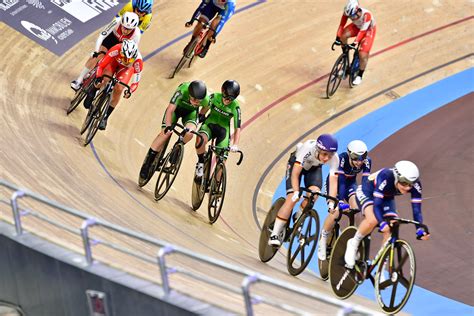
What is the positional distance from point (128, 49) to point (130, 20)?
1.96 ft

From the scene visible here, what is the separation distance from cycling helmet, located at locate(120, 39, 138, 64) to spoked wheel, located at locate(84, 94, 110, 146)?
0.46m

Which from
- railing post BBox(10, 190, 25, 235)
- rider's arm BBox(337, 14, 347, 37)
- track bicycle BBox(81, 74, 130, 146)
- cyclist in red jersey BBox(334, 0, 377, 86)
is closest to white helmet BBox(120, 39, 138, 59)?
track bicycle BBox(81, 74, 130, 146)

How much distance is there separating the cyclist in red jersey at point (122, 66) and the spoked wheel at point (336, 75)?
11.3 feet

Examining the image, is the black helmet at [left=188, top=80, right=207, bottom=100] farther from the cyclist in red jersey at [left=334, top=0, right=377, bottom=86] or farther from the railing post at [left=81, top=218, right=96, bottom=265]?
the cyclist in red jersey at [left=334, top=0, right=377, bottom=86]

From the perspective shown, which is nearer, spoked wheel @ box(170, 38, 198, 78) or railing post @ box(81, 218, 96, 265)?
railing post @ box(81, 218, 96, 265)

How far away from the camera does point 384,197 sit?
7.62m

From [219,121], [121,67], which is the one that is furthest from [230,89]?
[121,67]

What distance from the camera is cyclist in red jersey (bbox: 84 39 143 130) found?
981cm

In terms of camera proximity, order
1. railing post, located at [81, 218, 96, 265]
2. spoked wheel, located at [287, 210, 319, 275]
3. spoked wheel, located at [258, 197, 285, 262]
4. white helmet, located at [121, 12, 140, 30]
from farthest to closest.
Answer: white helmet, located at [121, 12, 140, 30]
spoked wheel, located at [258, 197, 285, 262]
spoked wheel, located at [287, 210, 319, 275]
railing post, located at [81, 218, 96, 265]

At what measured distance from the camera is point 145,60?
1273cm

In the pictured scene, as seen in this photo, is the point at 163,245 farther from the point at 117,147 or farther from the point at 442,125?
the point at 442,125

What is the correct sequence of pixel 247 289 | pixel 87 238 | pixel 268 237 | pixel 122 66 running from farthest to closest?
pixel 122 66 → pixel 268 237 → pixel 87 238 → pixel 247 289

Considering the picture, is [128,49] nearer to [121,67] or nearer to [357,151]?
[121,67]

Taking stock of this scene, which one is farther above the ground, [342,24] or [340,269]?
[342,24]
